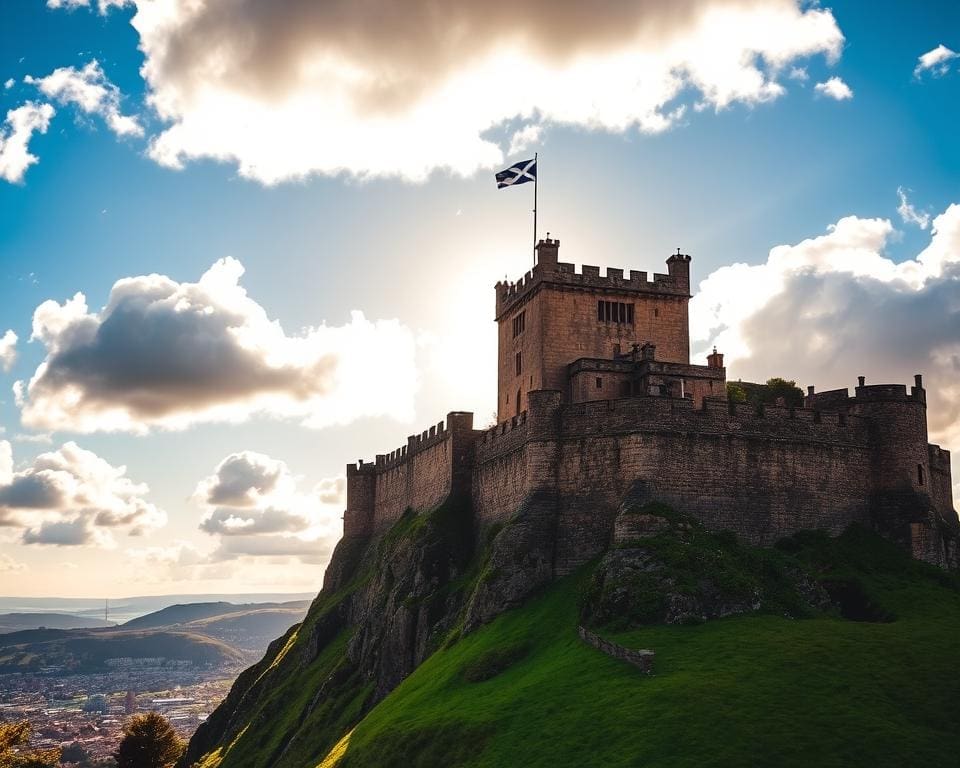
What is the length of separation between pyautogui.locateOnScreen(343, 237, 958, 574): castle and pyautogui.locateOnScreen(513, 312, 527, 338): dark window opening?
2.45m

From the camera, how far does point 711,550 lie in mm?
54469

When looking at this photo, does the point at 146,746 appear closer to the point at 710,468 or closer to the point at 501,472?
the point at 501,472

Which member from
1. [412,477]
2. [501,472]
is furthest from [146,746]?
[501,472]

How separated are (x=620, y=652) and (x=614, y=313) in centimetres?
3393

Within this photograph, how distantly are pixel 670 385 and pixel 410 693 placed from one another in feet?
86.4

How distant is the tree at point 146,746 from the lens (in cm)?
9650

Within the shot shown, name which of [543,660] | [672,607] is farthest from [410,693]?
[672,607]

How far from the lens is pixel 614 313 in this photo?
76875 mm

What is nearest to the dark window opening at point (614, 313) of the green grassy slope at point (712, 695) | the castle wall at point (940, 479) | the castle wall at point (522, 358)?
the castle wall at point (522, 358)

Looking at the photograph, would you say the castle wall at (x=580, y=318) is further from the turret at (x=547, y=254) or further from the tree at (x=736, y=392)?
the tree at (x=736, y=392)

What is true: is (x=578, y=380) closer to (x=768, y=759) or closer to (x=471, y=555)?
(x=471, y=555)

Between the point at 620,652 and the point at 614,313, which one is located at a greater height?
the point at 614,313

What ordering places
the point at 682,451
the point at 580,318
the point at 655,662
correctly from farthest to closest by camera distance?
the point at 580,318 < the point at 682,451 < the point at 655,662

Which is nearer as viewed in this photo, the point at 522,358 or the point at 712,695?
the point at 712,695
